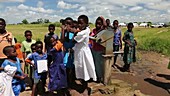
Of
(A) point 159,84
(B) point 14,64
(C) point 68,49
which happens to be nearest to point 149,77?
(A) point 159,84

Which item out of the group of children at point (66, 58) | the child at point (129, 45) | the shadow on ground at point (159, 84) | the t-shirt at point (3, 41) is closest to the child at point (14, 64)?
the group of children at point (66, 58)

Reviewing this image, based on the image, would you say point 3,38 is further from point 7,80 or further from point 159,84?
point 159,84

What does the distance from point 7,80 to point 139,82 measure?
4.32 meters

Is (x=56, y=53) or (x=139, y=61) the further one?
(x=139, y=61)

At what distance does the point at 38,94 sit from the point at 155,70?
4.94 m

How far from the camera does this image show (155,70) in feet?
30.0

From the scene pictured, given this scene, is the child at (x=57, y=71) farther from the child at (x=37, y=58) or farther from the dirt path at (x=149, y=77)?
the dirt path at (x=149, y=77)

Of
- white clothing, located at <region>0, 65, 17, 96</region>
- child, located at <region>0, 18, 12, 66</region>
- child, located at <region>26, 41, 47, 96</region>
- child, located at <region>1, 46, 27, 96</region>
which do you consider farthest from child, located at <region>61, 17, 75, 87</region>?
white clothing, located at <region>0, 65, 17, 96</region>

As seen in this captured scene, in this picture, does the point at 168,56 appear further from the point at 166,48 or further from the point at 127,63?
the point at 127,63

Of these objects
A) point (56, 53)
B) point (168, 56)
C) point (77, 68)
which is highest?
point (56, 53)

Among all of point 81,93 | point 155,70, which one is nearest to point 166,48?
point 155,70

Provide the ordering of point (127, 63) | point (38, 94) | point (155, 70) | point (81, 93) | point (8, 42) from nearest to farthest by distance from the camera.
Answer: point (8, 42)
point (81, 93)
point (38, 94)
point (127, 63)
point (155, 70)

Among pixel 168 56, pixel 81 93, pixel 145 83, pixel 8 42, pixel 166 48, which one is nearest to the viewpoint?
pixel 8 42

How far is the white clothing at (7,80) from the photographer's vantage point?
3900 millimetres
